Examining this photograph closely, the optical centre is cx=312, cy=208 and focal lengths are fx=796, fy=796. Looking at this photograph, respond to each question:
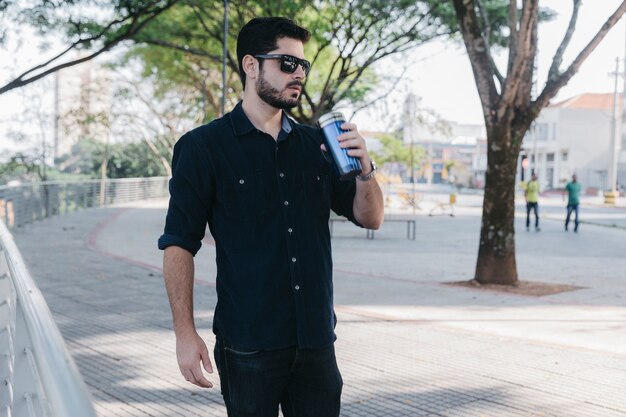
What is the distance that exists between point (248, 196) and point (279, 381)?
2.01 feet

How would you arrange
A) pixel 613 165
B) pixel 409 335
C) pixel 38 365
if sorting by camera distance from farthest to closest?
pixel 613 165, pixel 409 335, pixel 38 365

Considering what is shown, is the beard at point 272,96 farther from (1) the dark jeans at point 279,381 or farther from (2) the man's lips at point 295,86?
(1) the dark jeans at point 279,381

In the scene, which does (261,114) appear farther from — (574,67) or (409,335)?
(574,67)

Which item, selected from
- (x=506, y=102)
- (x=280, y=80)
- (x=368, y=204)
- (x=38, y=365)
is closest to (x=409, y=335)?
(x=506, y=102)

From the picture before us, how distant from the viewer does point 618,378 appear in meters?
6.01

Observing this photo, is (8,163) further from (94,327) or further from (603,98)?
(603,98)

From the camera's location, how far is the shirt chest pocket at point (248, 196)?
2.60m

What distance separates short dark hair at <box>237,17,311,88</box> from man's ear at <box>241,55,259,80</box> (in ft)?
0.06

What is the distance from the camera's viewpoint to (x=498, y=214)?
444 inches

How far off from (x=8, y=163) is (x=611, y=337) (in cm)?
3282

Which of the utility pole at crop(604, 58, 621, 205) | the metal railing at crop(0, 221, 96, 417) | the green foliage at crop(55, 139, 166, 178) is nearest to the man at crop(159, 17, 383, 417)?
the metal railing at crop(0, 221, 96, 417)

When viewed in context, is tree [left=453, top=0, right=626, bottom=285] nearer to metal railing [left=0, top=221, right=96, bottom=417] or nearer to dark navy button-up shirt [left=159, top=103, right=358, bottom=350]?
dark navy button-up shirt [left=159, top=103, right=358, bottom=350]

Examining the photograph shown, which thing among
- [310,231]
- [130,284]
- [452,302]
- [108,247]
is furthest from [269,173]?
[108,247]

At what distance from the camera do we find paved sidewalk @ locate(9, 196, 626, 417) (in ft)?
17.6
